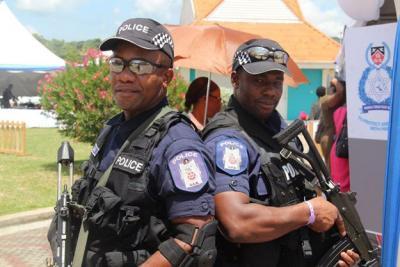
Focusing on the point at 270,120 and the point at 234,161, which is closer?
the point at 234,161

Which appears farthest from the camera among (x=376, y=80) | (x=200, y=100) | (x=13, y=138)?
(x=13, y=138)

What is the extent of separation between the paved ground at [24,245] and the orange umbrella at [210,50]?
266 cm

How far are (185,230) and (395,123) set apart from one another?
0.76 meters

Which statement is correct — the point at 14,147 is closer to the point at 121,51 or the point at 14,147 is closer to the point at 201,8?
the point at 121,51

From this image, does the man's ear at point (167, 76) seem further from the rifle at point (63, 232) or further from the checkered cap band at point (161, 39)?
the rifle at point (63, 232)

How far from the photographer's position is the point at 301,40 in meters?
28.5

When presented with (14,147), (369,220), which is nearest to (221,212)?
(369,220)

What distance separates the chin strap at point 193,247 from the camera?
6.28 feet

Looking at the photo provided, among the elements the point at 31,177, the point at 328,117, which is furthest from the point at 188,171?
the point at 31,177

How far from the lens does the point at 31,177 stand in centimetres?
1074

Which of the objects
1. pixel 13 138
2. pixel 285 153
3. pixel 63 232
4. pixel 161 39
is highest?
pixel 161 39

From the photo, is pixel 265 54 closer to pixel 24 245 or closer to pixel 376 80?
pixel 376 80

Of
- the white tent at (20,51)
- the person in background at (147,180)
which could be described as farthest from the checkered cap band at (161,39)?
the white tent at (20,51)

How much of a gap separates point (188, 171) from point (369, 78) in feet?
9.53
